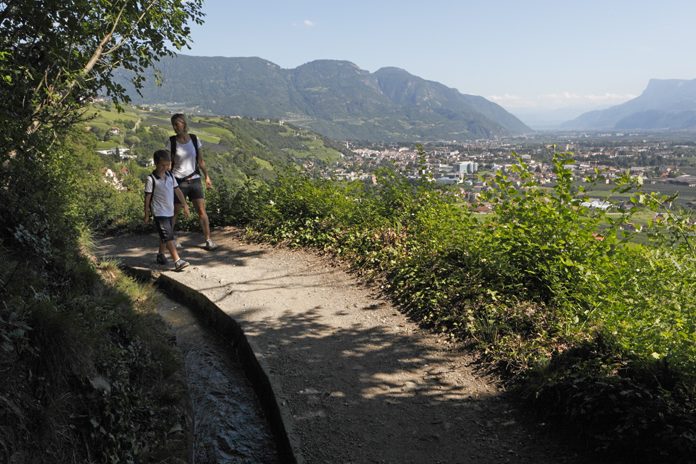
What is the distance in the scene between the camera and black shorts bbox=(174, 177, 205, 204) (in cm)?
822

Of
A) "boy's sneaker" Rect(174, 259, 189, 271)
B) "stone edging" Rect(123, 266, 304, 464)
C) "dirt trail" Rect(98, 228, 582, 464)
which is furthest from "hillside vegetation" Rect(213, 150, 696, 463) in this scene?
"boy's sneaker" Rect(174, 259, 189, 271)

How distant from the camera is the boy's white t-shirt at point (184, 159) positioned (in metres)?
7.99

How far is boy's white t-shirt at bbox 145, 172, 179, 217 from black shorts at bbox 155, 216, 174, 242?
2.8 inches

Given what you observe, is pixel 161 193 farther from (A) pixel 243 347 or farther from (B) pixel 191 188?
(A) pixel 243 347

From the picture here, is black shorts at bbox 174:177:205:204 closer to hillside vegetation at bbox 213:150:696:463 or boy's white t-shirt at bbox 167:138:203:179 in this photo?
boy's white t-shirt at bbox 167:138:203:179

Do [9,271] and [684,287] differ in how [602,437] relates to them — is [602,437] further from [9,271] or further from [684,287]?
[9,271]

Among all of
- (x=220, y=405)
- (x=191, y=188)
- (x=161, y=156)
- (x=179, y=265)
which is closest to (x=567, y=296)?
(x=220, y=405)

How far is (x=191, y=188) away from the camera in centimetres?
832

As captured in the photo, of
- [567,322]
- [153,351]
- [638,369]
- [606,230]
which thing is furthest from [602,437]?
[153,351]

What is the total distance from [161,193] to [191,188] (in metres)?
0.98

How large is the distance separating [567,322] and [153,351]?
4187mm

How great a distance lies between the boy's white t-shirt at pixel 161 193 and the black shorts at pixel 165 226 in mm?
70

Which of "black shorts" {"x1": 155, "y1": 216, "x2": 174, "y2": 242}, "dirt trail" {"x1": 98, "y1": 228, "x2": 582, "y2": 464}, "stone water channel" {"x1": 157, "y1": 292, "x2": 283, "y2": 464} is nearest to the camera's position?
"dirt trail" {"x1": 98, "y1": 228, "x2": 582, "y2": 464}

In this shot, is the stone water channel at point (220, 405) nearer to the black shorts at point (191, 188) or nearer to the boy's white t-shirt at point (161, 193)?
the boy's white t-shirt at point (161, 193)
